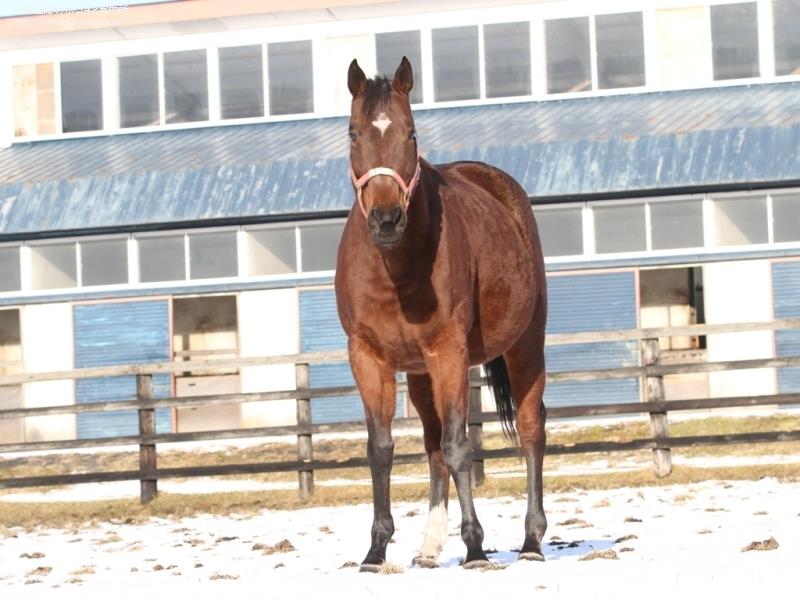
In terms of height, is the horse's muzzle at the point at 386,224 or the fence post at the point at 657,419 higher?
the horse's muzzle at the point at 386,224

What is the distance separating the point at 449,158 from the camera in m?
24.3

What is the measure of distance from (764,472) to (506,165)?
35.9 ft

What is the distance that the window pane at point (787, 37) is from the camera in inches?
1053

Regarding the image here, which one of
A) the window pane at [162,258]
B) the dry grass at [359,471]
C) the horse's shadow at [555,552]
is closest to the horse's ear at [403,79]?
the horse's shadow at [555,552]

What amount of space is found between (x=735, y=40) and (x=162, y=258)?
11.1 meters

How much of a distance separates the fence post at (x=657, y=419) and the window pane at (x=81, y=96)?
56.6ft

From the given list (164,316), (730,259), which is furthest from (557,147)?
(164,316)

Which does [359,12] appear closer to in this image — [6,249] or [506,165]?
[506,165]

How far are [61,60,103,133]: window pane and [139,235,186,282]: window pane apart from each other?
14.9 ft

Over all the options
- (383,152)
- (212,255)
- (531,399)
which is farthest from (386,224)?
(212,255)

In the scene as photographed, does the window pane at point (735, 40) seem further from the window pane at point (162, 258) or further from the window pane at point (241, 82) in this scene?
the window pane at point (162, 258)

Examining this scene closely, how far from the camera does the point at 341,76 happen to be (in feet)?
94.0

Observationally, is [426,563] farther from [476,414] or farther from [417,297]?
[476,414]

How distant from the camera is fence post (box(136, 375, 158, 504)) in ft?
50.2
